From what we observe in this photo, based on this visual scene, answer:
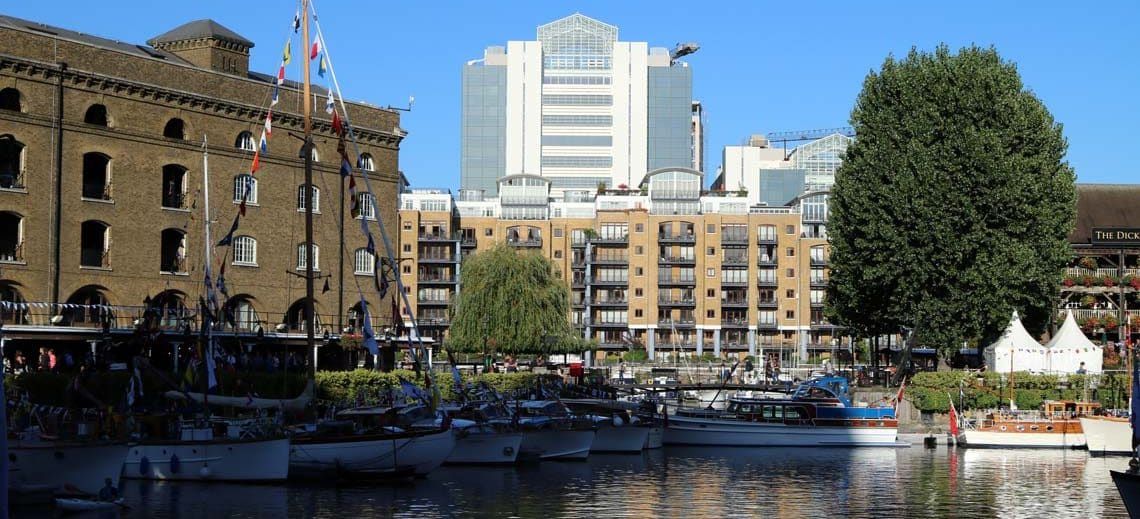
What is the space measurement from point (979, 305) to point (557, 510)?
36.2 meters

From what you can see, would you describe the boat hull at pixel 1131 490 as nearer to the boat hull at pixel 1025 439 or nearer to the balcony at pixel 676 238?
the boat hull at pixel 1025 439

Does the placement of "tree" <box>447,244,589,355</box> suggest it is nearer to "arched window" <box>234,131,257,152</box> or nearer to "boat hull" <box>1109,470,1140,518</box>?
"arched window" <box>234,131,257,152</box>

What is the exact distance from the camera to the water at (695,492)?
38531 mm

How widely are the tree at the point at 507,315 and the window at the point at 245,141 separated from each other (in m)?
20.9

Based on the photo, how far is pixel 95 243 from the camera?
223 ft

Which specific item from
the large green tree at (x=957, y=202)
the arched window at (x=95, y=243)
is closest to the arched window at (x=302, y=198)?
the arched window at (x=95, y=243)

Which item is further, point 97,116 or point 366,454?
point 97,116

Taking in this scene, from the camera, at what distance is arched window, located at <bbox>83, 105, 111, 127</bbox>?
219ft

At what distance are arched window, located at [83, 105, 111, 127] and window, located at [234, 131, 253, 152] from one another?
24.1 feet

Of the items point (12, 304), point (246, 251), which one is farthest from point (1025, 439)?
point (12, 304)

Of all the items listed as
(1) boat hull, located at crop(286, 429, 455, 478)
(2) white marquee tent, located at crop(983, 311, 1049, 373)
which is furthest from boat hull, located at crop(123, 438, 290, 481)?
(2) white marquee tent, located at crop(983, 311, 1049, 373)

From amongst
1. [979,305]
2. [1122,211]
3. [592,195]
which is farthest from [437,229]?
[979,305]

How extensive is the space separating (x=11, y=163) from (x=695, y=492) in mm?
36729

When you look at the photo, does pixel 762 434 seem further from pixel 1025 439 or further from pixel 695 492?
pixel 695 492
